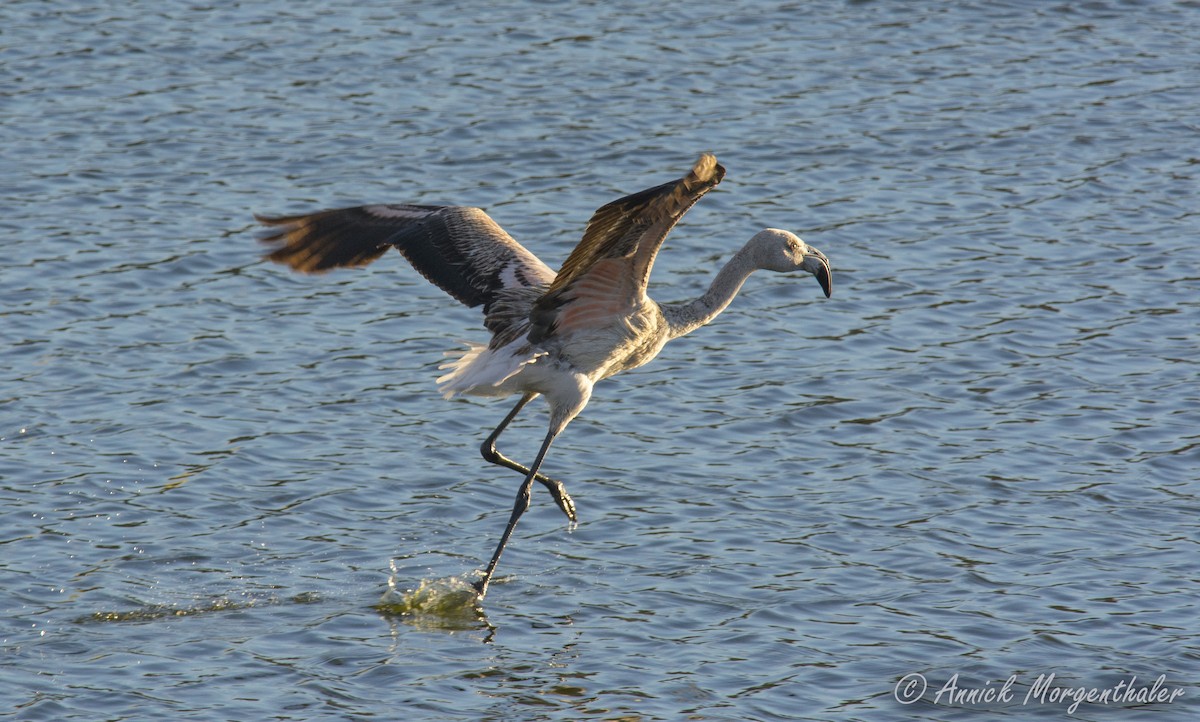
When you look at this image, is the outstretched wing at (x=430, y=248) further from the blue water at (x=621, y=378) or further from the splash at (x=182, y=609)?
the splash at (x=182, y=609)

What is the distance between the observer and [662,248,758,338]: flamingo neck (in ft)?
31.0

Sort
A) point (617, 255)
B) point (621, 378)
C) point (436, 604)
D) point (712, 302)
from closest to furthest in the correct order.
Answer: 1. point (617, 255)
2. point (436, 604)
3. point (712, 302)
4. point (621, 378)

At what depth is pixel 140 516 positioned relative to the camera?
966 centimetres

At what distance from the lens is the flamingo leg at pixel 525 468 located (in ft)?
31.0

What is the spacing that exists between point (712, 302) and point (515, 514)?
1.60m

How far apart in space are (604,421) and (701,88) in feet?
22.0

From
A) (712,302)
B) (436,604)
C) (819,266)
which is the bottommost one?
(436,604)

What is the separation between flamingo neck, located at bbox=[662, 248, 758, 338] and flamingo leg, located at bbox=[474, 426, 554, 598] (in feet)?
3.05

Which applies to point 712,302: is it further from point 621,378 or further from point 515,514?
point 621,378

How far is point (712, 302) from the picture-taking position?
31.3 ft

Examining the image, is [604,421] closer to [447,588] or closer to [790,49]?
[447,588]

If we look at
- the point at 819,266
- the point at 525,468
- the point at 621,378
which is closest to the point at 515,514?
the point at 525,468

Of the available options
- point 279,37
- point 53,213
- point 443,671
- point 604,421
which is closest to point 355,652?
point 443,671

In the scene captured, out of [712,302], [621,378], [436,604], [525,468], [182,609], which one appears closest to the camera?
[182,609]
